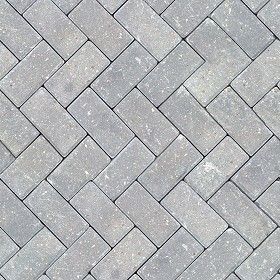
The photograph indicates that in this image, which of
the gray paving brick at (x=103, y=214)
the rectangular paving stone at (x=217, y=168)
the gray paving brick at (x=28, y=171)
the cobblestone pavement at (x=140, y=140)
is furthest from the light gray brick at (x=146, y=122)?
the gray paving brick at (x=28, y=171)

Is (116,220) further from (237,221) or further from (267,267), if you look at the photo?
(267,267)

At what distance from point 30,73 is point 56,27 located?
0.32 meters

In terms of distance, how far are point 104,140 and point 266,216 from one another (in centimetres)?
107

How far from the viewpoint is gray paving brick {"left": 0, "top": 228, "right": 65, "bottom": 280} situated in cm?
330

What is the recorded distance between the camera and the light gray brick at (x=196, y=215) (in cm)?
330

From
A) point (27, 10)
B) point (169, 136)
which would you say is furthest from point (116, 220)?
point (27, 10)

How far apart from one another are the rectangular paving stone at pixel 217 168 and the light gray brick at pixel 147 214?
247mm

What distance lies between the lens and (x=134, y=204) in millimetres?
3299

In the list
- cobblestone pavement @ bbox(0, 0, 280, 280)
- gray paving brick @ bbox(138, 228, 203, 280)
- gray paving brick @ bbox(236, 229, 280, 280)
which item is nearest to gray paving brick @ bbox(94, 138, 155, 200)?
cobblestone pavement @ bbox(0, 0, 280, 280)

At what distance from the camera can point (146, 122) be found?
10.9 feet

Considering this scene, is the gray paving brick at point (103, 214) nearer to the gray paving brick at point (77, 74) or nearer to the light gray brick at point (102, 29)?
the gray paving brick at point (77, 74)

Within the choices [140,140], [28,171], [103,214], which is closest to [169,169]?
[140,140]

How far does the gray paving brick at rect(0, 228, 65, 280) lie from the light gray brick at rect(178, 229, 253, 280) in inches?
30.7

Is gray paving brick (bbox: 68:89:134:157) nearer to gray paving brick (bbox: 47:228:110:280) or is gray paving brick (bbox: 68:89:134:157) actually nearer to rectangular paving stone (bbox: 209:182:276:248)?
gray paving brick (bbox: 47:228:110:280)
